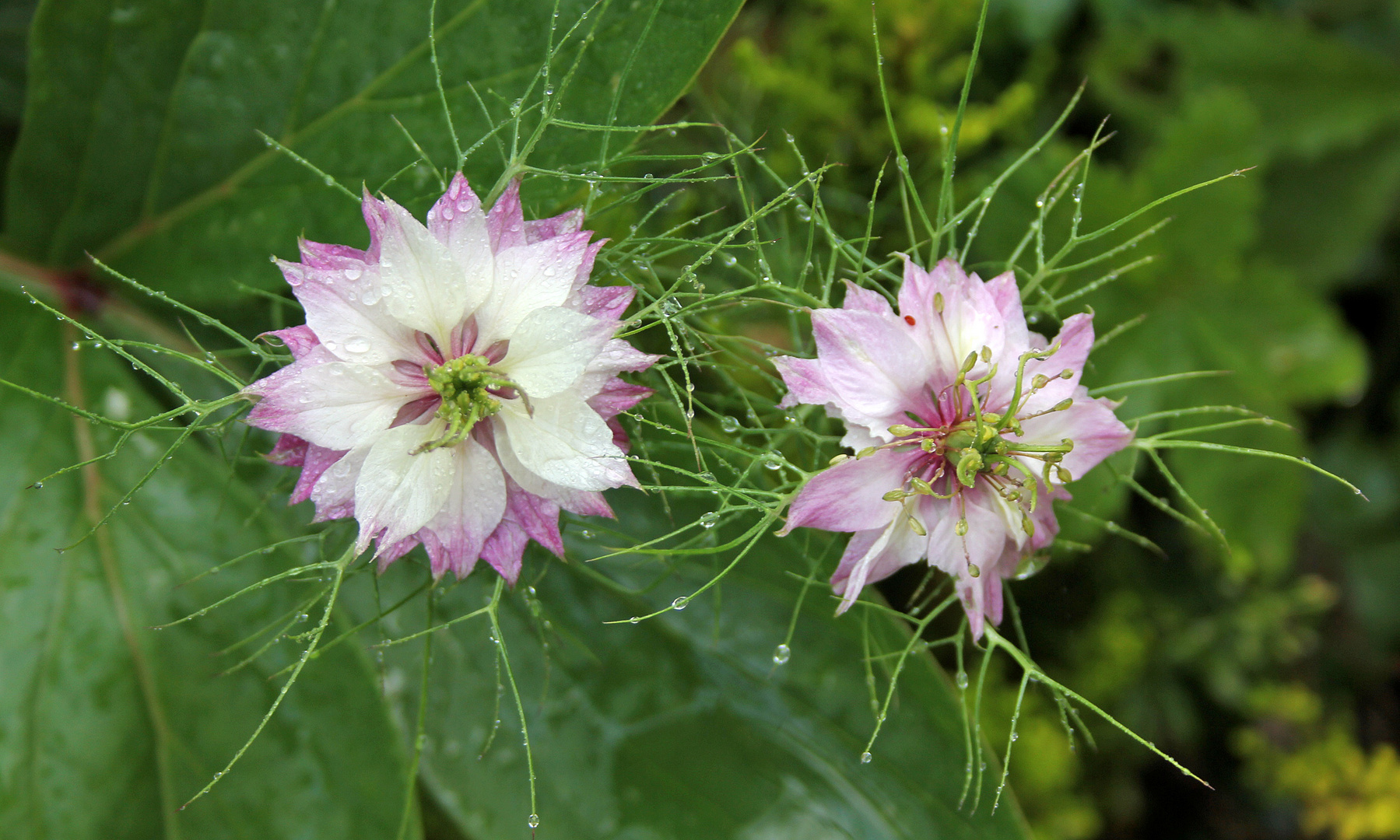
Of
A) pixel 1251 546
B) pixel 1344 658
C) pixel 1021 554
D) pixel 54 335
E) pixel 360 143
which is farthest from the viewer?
pixel 1344 658

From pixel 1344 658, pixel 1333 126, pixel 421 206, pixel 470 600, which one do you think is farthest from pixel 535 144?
pixel 1344 658

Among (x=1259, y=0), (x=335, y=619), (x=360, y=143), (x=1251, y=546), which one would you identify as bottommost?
(x=1251, y=546)

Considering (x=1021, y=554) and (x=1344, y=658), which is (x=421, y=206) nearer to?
(x=1021, y=554)

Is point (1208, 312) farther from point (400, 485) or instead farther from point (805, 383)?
point (400, 485)

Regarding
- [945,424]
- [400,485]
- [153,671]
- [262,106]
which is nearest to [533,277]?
[400,485]

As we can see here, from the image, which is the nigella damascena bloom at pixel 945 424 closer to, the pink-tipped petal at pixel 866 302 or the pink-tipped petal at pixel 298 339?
the pink-tipped petal at pixel 866 302

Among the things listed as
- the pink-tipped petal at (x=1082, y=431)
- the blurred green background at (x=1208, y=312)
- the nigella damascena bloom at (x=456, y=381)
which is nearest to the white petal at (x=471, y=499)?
the nigella damascena bloom at (x=456, y=381)
